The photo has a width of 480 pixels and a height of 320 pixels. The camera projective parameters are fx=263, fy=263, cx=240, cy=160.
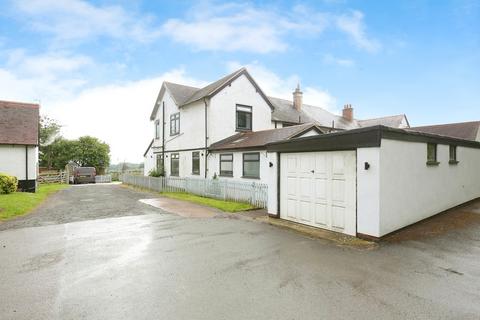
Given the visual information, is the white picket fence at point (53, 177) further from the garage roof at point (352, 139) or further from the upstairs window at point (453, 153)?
the upstairs window at point (453, 153)

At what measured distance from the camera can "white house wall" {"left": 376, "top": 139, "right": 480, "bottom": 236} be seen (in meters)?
7.31

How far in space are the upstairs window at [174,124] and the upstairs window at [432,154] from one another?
1887cm

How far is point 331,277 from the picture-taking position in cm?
497

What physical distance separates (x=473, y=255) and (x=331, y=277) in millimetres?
3938

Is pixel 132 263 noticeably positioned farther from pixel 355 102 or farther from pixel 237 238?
pixel 355 102

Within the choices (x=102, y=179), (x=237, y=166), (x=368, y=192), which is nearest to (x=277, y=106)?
(x=237, y=166)

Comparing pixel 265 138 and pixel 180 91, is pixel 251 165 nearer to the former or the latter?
pixel 265 138

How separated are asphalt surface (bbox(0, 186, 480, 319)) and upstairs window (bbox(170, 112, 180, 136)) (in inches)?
639

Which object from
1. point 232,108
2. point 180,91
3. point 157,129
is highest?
point 180,91

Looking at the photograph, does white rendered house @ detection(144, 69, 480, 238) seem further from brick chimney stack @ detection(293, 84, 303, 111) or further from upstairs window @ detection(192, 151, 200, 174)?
brick chimney stack @ detection(293, 84, 303, 111)

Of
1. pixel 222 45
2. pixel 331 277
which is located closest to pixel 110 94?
pixel 222 45

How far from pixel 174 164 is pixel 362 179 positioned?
767 inches

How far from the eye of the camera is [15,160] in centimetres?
1797

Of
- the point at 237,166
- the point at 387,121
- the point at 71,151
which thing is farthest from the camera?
the point at 71,151
